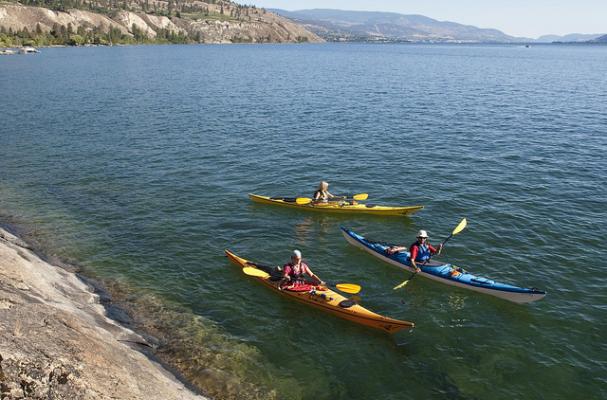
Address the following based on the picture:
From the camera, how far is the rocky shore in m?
10.8

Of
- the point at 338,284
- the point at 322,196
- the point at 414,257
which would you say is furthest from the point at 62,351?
the point at 322,196

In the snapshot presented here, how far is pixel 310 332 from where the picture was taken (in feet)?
59.9

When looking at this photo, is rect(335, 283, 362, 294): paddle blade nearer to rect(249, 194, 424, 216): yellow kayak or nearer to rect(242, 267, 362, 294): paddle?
rect(242, 267, 362, 294): paddle

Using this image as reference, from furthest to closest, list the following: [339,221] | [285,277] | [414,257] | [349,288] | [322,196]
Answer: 1. [322,196]
2. [339,221]
3. [414,257]
4. [285,277]
5. [349,288]

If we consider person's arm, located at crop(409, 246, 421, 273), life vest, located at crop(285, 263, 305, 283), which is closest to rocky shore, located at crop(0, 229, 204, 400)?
life vest, located at crop(285, 263, 305, 283)

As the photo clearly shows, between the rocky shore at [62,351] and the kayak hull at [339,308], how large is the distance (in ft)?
21.2

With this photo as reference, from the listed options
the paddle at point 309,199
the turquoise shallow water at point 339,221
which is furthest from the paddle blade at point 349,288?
the paddle at point 309,199

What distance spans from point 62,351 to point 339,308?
33.7 ft

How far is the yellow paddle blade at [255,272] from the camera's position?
20.7 m

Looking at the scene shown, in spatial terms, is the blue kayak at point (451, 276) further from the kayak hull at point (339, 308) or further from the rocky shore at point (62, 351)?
the rocky shore at point (62, 351)

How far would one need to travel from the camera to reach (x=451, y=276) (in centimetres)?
2097

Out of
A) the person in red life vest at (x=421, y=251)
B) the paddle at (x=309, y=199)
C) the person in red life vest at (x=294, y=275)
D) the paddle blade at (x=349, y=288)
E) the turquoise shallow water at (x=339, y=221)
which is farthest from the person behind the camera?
the paddle at (x=309, y=199)

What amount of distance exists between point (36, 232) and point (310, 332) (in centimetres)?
1724

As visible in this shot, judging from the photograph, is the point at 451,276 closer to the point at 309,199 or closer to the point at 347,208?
the point at 347,208
